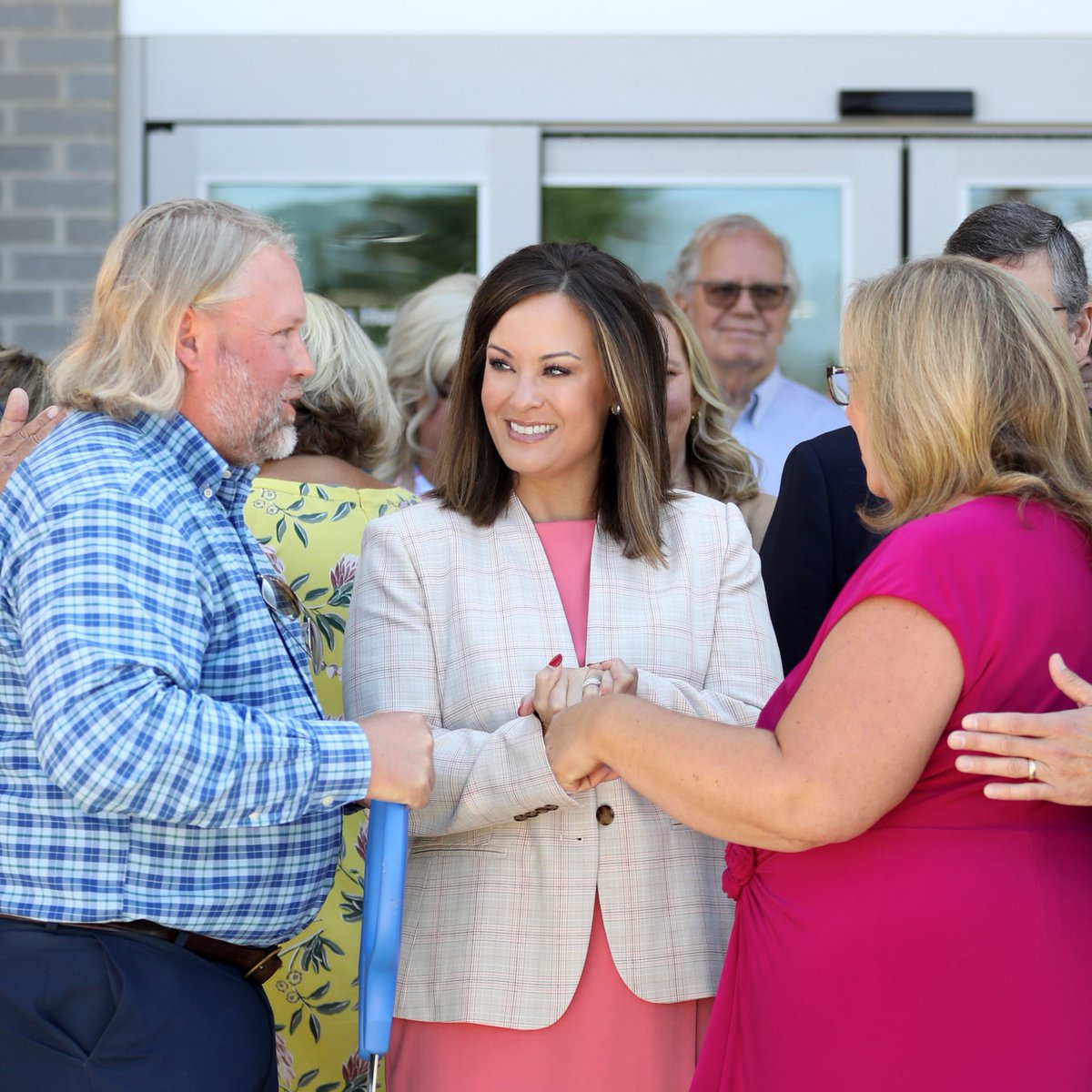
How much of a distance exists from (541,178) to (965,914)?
420 cm

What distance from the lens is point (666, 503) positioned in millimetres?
2820

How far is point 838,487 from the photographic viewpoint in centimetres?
315

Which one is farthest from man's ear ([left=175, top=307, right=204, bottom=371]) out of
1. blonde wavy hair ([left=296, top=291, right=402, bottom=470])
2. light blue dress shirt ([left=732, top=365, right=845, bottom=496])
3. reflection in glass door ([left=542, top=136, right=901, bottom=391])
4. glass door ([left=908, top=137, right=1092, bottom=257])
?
glass door ([left=908, top=137, right=1092, bottom=257])

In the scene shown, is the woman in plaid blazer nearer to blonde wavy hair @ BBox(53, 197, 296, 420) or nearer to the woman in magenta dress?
the woman in magenta dress

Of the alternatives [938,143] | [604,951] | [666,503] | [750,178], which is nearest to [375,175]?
[750,178]

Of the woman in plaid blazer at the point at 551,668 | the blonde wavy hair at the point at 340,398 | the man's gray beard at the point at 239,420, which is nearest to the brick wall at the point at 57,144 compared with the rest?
the blonde wavy hair at the point at 340,398

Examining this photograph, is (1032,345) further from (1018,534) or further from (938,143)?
(938,143)

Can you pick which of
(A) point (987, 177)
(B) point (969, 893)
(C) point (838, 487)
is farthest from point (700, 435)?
(A) point (987, 177)

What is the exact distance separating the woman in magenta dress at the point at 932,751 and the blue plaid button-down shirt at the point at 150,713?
51cm

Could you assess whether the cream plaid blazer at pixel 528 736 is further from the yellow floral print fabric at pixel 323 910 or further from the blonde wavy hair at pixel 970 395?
the blonde wavy hair at pixel 970 395

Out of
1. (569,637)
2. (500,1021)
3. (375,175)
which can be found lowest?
(500,1021)

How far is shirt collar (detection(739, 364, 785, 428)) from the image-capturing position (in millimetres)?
5504

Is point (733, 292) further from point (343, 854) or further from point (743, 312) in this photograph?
point (343, 854)

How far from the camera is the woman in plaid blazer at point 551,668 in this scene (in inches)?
96.7
